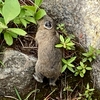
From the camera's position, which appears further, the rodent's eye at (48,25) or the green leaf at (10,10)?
the rodent's eye at (48,25)

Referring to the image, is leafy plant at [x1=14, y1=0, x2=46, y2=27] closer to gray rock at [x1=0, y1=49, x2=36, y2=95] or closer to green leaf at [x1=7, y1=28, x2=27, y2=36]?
green leaf at [x1=7, y1=28, x2=27, y2=36]

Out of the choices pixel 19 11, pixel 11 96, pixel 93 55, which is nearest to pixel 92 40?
pixel 93 55

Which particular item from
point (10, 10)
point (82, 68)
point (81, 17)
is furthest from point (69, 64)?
point (10, 10)

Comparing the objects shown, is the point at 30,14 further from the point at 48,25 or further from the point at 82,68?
the point at 82,68

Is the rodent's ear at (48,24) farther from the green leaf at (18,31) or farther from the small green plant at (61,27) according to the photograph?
the green leaf at (18,31)

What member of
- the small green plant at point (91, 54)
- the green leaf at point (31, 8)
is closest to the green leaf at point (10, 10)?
the green leaf at point (31, 8)

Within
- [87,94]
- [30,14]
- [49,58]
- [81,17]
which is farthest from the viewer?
[81,17]

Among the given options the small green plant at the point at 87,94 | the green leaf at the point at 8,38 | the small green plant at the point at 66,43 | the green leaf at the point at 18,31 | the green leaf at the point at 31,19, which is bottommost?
the small green plant at the point at 87,94
